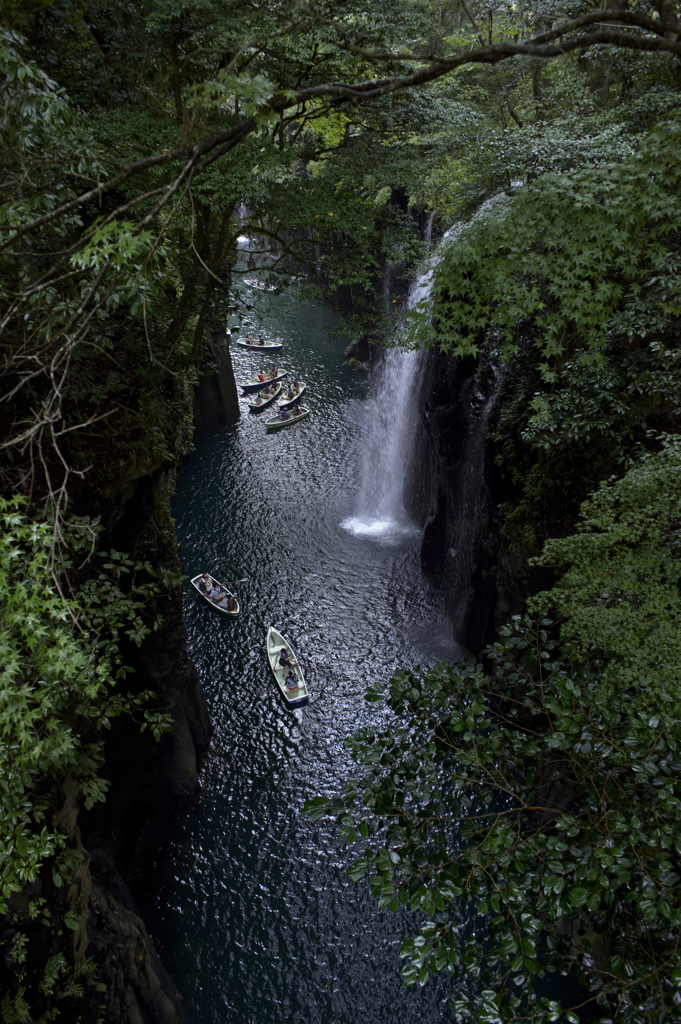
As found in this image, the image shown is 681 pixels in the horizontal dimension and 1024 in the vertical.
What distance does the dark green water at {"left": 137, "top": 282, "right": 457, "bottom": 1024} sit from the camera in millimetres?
10000

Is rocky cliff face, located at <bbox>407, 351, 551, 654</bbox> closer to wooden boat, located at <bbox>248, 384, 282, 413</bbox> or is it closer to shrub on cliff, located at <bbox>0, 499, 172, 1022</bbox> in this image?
shrub on cliff, located at <bbox>0, 499, 172, 1022</bbox>

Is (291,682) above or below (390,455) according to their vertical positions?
below

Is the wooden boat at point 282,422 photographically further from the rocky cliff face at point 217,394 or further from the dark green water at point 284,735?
the rocky cliff face at point 217,394

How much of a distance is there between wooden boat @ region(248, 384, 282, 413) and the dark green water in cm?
280

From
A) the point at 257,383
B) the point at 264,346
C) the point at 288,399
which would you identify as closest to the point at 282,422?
the point at 288,399

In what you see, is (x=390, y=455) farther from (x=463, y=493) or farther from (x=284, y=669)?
(x=284, y=669)

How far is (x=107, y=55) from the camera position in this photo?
11.2m

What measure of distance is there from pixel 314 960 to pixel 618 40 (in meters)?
13.5

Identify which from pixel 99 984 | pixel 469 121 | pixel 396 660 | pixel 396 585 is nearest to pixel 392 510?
pixel 396 585

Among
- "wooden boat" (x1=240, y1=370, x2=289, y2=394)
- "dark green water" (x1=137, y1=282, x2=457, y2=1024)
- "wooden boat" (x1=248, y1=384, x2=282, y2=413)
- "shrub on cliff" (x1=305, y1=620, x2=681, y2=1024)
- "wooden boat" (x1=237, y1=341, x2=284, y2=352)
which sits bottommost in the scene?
"dark green water" (x1=137, y1=282, x2=457, y2=1024)

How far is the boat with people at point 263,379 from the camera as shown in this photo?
103ft

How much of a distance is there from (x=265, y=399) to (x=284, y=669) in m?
18.3

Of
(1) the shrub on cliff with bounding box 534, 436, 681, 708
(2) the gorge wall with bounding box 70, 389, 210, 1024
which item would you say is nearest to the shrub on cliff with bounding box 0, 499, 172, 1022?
(2) the gorge wall with bounding box 70, 389, 210, 1024

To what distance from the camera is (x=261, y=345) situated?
36469 millimetres
